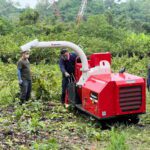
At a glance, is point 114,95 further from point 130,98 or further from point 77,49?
point 77,49

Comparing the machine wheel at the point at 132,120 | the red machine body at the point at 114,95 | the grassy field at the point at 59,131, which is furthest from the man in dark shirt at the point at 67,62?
the machine wheel at the point at 132,120

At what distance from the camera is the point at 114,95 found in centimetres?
812

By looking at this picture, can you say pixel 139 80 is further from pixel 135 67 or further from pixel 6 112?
pixel 135 67

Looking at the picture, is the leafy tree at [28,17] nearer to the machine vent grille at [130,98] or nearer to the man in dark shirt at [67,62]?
the man in dark shirt at [67,62]

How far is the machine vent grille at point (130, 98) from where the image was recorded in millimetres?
8250

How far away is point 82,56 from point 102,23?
25747mm

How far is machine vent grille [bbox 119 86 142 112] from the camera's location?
825cm

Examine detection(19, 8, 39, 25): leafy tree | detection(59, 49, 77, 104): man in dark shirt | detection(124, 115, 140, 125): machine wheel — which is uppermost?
detection(19, 8, 39, 25): leafy tree

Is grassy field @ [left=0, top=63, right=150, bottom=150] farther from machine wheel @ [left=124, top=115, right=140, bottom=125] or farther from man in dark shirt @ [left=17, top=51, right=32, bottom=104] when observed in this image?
man in dark shirt @ [left=17, top=51, right=32, bottom=104]

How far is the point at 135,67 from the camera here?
65.5ft

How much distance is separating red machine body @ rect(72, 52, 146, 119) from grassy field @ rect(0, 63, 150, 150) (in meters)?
0.31

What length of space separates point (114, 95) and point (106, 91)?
0.18 m

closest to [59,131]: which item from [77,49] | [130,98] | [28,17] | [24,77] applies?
[130,98]

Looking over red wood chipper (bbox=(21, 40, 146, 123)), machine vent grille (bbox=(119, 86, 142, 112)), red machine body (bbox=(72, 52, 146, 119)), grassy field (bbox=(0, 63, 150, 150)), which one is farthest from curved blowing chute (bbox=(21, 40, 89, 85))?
machine vent grille (bbox=(119, 86, 142, 112))
